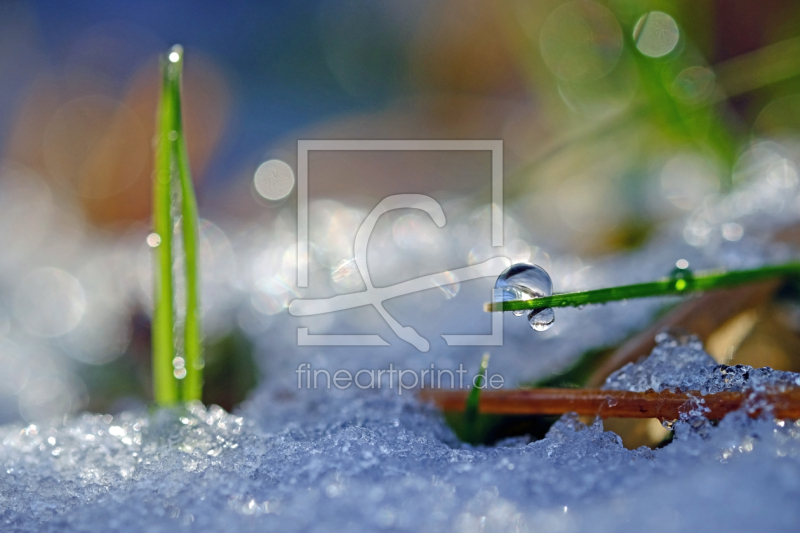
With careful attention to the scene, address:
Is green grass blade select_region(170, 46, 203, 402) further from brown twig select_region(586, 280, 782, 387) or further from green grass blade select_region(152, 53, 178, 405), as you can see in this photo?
brown twig select_region(586, 280, 782, 387)

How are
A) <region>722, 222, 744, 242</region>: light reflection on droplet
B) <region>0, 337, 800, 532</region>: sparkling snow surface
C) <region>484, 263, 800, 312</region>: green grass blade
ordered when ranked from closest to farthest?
1. <region>0, 337, 800, 532</region>: sparkling snow surface
2. <region>484, 263, 800, 312</region>: green grass blade
3. <region>722, 222, 744, 242</region>: light reflection on droplet

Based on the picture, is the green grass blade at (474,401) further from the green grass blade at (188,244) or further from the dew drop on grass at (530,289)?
the green grass blade at (188,244)

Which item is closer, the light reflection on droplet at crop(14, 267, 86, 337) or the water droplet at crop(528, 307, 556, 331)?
the water droplet at crop(528, 307, 556, 331)

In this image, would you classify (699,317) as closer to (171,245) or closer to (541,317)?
(541,317)

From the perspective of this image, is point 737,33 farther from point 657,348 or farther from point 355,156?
point 657,348

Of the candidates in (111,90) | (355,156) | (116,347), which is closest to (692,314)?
(116,347)

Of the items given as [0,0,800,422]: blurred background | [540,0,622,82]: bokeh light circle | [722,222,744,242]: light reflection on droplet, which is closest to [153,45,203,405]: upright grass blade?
[0,0,800,422]: blurred background

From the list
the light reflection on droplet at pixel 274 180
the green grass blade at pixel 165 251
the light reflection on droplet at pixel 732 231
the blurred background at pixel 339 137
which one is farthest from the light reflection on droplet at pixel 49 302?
the light reflection on droplet at pixel 732 231
